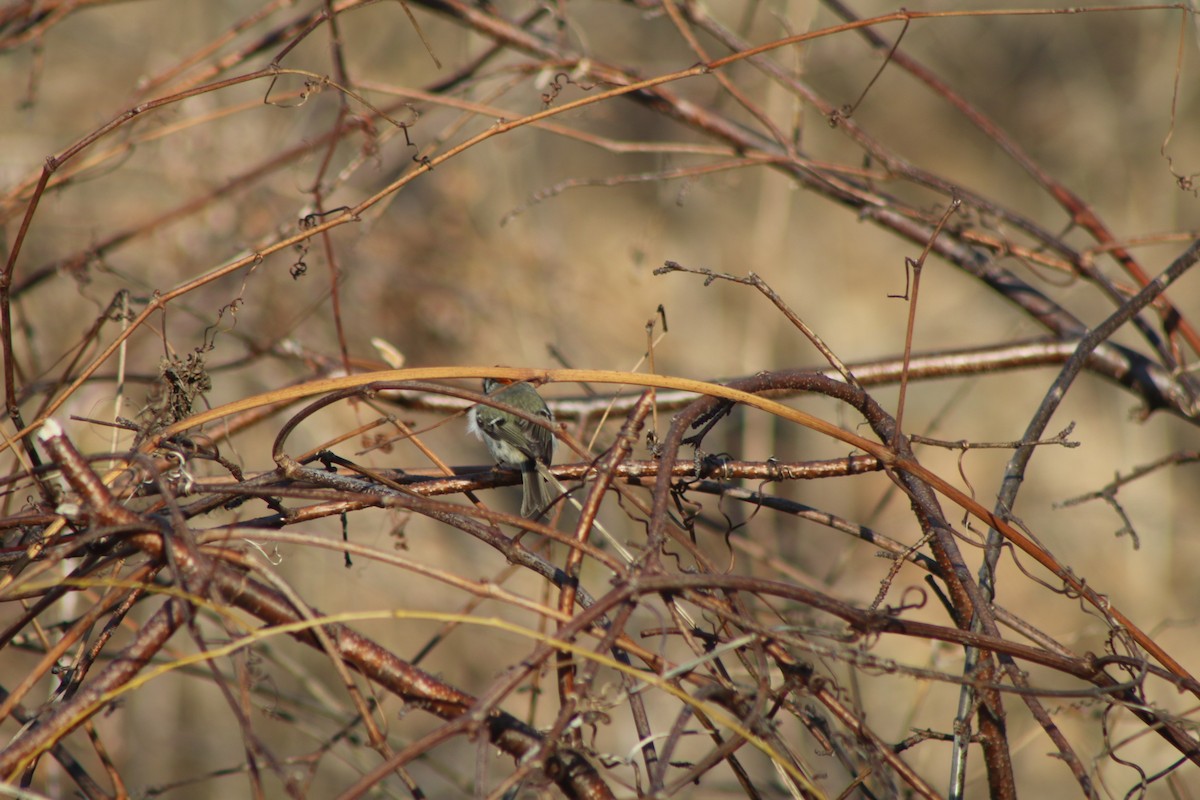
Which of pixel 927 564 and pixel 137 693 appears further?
pixel 137 693

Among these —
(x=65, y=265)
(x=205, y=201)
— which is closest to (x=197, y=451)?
(x=65, y=265)

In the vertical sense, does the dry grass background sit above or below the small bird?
above

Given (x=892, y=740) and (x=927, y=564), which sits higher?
(x=892, y=740)

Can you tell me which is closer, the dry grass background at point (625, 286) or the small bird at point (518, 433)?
the small bird at point (518, 433)

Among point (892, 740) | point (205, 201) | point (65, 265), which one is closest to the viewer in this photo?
point (65, 265)

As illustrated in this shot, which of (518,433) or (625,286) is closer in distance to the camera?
(518,433)

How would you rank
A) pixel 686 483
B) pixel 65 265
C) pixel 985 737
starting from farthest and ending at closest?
pixel 65 265, pixel 686 483, pixel 985 737

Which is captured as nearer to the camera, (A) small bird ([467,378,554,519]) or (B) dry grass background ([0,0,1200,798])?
(A) small bird ([467,378,554,519])

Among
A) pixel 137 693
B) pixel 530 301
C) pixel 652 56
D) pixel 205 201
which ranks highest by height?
pixel 652 56

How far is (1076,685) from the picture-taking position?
6688 mm

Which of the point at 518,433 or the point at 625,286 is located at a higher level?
the point at 625,286

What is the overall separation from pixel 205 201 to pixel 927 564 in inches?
108

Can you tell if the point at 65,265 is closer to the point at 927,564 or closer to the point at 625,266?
the point at 927,564

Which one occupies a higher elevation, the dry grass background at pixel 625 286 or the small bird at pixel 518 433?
the dry grass background at pixel 625 286
